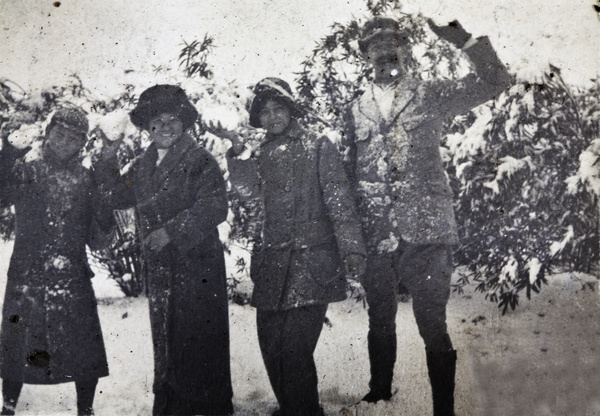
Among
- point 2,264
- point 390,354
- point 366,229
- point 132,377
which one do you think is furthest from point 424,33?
point 2,264

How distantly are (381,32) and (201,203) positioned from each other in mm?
1323

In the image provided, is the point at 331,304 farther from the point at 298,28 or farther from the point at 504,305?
the point at 298,28

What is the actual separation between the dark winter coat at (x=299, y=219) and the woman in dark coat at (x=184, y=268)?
0.19m

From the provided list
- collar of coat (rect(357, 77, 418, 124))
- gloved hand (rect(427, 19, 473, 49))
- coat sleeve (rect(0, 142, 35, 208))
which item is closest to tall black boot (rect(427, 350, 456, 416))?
collar of coat (rect(357, 77, 418, 124))

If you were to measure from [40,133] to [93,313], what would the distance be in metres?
1.04

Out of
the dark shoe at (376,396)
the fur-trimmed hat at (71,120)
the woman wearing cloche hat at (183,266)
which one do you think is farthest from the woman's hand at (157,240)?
the dark shoe at (376,396)

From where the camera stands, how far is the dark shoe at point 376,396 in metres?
3.10

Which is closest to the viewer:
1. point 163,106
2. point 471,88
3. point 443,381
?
point 443,381

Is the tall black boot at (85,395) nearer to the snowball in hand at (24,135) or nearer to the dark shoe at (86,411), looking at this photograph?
the dark shoe at (86,411)

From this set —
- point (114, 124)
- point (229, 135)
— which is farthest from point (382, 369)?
point (114, 124)

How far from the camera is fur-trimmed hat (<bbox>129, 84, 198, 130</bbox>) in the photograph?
129 inches

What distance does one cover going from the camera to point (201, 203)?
3.17 metres

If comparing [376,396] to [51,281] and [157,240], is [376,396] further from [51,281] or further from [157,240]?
[51,281]

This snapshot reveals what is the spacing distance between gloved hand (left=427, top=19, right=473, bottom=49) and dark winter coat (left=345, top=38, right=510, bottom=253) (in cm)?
8
